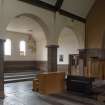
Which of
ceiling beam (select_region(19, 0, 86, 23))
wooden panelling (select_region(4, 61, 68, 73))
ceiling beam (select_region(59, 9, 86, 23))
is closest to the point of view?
ceiling beam (select_region(19, 0, 86, 23))

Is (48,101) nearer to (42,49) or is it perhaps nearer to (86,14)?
(86,14)

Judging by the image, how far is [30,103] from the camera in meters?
4.89

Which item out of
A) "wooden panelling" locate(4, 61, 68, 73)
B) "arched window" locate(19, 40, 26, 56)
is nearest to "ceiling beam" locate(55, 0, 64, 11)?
"wooden panelling" locate(4, 61, 68, 73)

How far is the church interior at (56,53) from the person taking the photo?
18.9 feet

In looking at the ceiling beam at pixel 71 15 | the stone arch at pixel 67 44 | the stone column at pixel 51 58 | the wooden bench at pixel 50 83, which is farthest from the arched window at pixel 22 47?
the wooden bench at pixel 50 83

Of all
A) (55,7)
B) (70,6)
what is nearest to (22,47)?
(70,6)

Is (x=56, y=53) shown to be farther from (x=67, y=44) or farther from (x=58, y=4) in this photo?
(x=67, y=44)

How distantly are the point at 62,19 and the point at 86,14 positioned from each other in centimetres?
221

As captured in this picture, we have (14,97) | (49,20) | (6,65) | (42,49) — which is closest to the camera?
(14,97)

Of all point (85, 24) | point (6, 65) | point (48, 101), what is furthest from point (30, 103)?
point (6, 65)

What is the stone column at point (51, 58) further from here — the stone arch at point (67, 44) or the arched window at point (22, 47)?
the arched window at point (22, 47)

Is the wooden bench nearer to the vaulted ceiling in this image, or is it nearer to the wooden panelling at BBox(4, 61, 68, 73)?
the vaulted ceiling

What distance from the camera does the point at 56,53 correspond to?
809cm

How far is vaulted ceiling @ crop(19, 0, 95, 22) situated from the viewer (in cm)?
731
